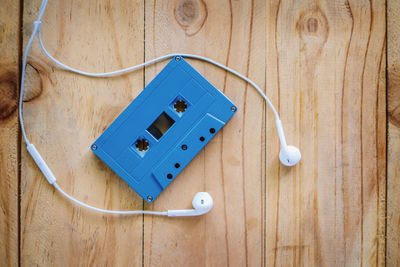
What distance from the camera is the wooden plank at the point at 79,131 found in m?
0.90

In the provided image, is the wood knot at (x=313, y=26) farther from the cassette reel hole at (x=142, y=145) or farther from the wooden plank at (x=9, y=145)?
the wooden plank at (x=9, y=145)

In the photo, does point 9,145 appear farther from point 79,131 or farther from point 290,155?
point 290,155

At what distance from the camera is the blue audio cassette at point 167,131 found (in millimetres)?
878

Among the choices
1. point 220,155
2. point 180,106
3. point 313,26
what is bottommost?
point 220,155

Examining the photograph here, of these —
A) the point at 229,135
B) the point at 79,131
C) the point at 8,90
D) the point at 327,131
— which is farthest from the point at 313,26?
the point at 8,90

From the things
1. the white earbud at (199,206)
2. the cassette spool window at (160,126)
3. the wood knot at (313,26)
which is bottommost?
the white earbud at (199,206)

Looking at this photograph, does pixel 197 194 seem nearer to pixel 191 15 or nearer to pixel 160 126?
pixel 160 126

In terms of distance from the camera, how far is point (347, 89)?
36.7 inches

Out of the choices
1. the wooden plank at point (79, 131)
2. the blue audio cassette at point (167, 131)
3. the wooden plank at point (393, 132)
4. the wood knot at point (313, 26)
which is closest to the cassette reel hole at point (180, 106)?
the blue audio cassette at point (167, 131)

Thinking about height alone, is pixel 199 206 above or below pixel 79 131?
below

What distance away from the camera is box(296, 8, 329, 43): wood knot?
921 millimetres

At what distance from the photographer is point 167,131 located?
89cm

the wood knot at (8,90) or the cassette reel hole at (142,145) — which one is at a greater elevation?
the wood knot at (8,90)

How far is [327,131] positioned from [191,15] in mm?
573
